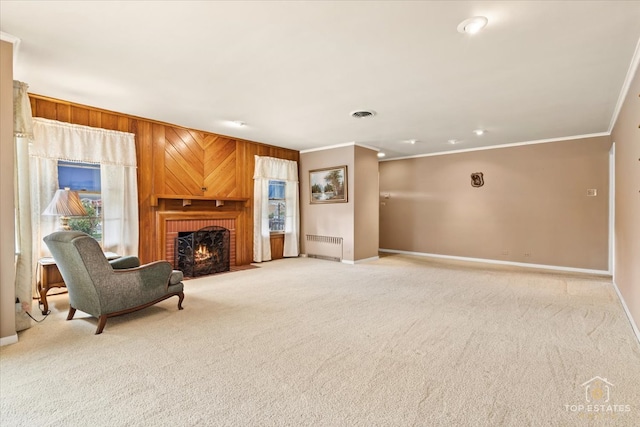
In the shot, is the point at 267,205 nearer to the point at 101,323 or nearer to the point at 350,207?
the point at 350,207

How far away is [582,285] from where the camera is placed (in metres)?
4.75

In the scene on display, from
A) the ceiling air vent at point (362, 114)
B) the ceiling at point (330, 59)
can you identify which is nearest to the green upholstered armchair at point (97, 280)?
the ceiling at point (330, 59)

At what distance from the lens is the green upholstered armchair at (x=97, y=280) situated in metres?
2.87

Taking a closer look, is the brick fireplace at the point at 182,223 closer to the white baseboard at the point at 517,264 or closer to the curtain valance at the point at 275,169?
the curtain valance at the point at 275,169

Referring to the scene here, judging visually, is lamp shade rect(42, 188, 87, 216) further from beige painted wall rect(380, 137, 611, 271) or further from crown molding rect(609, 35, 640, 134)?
beige painted wall rect(380, 137, 611, 271)

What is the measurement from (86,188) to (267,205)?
320 centimetres

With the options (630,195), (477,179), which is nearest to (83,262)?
(630,195)

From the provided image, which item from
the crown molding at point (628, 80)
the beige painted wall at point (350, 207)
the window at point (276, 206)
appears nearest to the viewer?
the crown molding at point (628, 80)

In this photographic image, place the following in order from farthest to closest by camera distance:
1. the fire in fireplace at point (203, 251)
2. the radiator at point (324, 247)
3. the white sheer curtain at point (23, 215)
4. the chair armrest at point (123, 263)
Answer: the radiator at point (324, 247) < the fire in fireplace at point (203, 251) < the chair armrest at point (123, 263) < the white sheer curtain at point (23, 215)

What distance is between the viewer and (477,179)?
7.02 metres

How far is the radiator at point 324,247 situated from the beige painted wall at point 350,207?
11cm

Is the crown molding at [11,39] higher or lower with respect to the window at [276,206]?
higher

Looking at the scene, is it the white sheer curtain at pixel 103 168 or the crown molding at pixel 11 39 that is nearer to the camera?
the crown molding at pixel 11 39

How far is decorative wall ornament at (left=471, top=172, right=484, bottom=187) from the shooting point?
6977 mm
